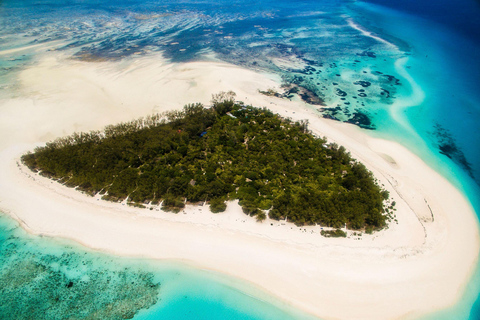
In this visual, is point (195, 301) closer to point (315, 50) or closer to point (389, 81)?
point (389, 81)

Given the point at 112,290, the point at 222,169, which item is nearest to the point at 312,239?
the point at 222,169

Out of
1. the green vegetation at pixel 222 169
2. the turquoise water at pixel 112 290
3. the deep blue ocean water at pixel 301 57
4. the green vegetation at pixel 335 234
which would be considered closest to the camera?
the turquoise water at pixel 112 290

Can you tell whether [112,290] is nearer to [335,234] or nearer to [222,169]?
[222,169]

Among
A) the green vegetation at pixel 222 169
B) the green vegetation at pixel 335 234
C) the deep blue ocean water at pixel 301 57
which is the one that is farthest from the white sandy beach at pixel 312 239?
the green vegetation at pixel 222 169

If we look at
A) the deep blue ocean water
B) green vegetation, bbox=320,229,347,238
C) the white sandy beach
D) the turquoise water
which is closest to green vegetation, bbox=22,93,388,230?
green vegetation, bbox=320,229,347,238

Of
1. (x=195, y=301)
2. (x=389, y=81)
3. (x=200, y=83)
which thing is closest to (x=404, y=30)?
(x=389, y=81)

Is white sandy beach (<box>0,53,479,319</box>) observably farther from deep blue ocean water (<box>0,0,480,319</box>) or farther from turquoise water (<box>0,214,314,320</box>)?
deep blue ocean water (<box>0,0,480,319</box>)

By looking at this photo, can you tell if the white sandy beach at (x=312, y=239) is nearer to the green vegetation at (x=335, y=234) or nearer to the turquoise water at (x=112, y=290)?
the green vegetation at (x=335, y=234)
